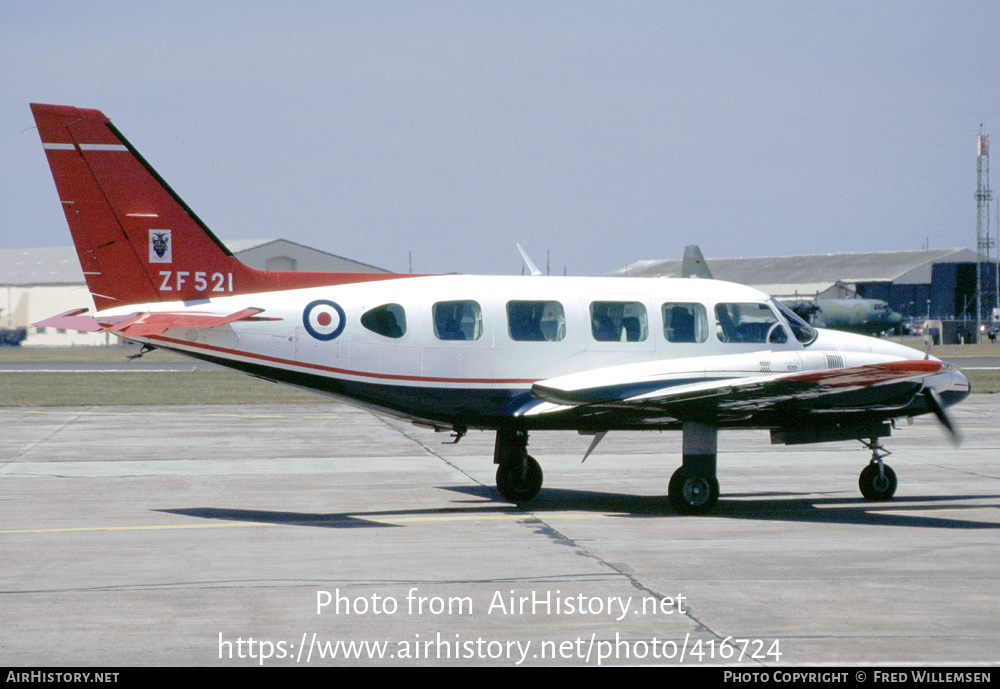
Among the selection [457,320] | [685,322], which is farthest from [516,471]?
[685,322]

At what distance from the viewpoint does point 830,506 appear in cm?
1608

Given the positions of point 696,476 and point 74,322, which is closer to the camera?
point 74,322

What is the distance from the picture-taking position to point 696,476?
15.0 m

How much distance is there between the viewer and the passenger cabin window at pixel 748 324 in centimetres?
1630

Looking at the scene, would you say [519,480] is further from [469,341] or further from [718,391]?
[718,391]

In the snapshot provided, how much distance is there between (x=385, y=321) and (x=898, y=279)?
12339 centimetres

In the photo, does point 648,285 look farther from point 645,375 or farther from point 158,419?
point 158,419

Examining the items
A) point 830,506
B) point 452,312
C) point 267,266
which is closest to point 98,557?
point 452,312

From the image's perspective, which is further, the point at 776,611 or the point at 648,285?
the point at 648,285

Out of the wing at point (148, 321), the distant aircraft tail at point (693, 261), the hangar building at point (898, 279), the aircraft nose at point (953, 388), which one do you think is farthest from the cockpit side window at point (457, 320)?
the hangar building at point (898, 279)

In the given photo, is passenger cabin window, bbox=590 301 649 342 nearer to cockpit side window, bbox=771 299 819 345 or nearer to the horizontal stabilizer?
cockpit side window, bbox=771 299 819 345

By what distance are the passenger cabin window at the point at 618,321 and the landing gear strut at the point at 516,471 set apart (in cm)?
189

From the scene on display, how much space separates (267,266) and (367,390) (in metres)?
77.4

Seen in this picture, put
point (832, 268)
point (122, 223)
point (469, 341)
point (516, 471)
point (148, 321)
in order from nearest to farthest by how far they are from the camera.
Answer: point (148, 321)
point (122, 223)
point (469, 341)
point (516, 471)
point (832, 268)
